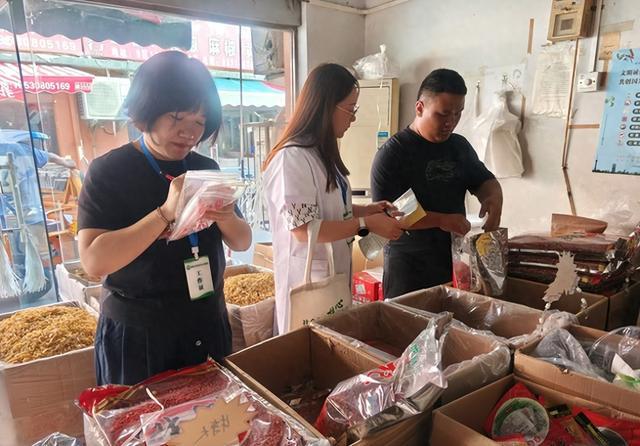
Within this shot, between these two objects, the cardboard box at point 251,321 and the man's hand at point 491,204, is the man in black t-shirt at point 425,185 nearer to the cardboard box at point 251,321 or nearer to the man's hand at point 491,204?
the man's hand at point 491,204

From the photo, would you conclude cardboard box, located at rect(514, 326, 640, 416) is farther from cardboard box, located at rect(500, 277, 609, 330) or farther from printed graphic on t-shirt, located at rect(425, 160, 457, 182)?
printed graphic on t-shirt, located at rect(425, 160, 457, 182)

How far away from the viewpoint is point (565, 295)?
1.36m

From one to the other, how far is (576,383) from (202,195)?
2.65ft

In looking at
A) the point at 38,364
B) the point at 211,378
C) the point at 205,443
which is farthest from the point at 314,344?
the point at 38,364

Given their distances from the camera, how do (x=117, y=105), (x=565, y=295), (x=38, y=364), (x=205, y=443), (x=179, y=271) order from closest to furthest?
(x=205, y=443) < (x=179, y=271) < (x=565, y=295) < (x=38, y=364) < (x=117, y=105)

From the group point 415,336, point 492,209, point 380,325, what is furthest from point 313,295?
point 492,209

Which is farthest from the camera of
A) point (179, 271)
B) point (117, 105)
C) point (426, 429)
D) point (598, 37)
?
point (117, 105)

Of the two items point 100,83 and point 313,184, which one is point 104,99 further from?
point 313,184

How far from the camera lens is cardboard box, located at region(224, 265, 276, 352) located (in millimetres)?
2131

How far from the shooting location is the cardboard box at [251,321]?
83.9 inches

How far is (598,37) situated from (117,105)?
9.45ft

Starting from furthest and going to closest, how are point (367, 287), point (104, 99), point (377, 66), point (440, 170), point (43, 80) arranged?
point (377, 66) < point (104, 99) < point (367, 287) < point (43, 80) < point (440, 170)

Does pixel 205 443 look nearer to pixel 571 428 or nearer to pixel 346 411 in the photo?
pixel 346 411

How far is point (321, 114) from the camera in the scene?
56.7 inches
